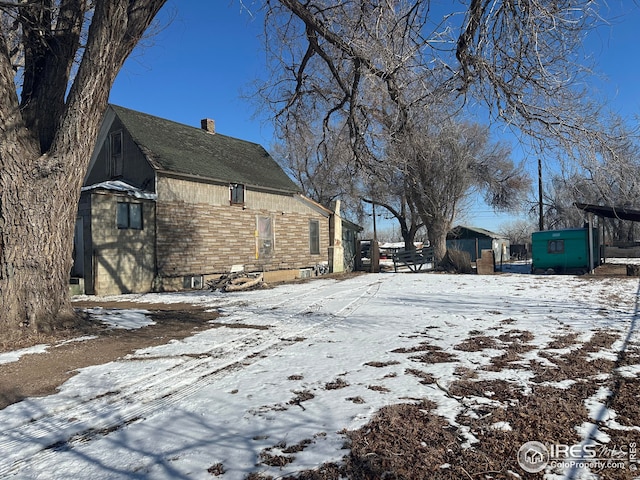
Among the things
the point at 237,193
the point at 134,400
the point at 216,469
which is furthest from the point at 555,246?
the point at 216,469

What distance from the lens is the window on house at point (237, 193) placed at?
17.4 meters

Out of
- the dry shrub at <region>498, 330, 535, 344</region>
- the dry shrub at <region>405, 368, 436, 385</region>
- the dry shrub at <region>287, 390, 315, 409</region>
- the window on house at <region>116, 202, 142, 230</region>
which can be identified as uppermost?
the window on house at <region>116, 202, 142, 230</region>

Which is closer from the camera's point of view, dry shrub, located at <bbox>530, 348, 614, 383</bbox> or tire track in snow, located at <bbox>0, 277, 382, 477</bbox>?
tire track in snow, located at <bbox>0, 277, 382, 477</bbox>

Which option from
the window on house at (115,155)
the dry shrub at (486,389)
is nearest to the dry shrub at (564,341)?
the dry shrub at (486,389)

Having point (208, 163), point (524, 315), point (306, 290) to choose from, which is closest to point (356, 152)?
point (524, 315)

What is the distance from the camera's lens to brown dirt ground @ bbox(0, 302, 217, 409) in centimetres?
445

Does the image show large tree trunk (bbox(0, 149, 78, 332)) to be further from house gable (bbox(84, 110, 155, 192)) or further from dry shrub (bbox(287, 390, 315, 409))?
house gable (bbox(84, 110, 155, 192))

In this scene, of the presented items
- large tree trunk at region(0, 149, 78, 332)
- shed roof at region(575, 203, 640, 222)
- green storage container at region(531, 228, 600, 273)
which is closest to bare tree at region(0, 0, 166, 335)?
large tree trunk at region(0, 149, 78, 332)

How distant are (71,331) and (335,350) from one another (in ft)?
13.7

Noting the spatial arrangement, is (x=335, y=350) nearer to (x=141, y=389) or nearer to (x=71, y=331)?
(x=141, y=389)

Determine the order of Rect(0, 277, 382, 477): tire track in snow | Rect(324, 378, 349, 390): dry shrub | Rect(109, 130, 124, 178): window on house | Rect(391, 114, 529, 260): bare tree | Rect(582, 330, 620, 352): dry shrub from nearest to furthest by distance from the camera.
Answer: Rect(0, 277, 382, 477): tire track in snow → Rect(324, 378, 349, 390): dry shrub → Rect(582, 330, 620, 352): dry shrub → Rect(109, 130, 124, 178): window on house → Rect(391, 114, 529, 260): bare tree

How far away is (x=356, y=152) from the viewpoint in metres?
9.61

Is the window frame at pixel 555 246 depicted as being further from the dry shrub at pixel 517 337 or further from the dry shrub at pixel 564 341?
the dry shrub at pixel 517 337

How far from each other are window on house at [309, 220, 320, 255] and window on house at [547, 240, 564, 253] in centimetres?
1232
